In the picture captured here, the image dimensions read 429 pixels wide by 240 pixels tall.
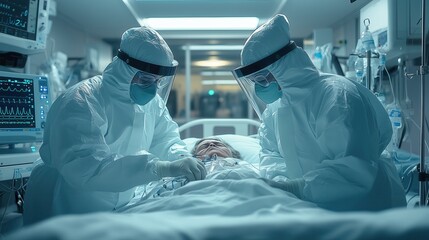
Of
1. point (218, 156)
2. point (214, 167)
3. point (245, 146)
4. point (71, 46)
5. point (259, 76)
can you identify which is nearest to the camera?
point (259, 76)

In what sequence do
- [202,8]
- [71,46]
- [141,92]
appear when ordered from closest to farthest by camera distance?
[141,92]
[202,8]
[71,46]

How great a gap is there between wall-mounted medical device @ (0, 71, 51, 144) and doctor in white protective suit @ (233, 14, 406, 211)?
141 cm

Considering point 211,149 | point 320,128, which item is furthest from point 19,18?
point 320,128

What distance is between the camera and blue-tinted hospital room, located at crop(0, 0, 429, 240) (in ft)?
2.54


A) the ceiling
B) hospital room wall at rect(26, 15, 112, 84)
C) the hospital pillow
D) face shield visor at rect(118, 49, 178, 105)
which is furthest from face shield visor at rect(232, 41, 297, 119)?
hospital room wall at rect(26, 15, 112, 84)

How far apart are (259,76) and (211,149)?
766 mm

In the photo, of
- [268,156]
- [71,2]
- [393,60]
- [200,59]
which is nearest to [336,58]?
[393,60]

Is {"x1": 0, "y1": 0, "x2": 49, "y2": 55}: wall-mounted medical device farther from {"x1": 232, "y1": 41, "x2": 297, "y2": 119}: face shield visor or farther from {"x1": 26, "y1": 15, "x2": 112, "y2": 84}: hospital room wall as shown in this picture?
{"x1": 232, "y1": 41, "x2": 297, "y2": 119}: face shield visor

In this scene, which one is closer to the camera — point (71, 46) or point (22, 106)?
point (22, 106)

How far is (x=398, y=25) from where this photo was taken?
8.18 ft

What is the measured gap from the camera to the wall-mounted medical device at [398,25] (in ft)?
8.00

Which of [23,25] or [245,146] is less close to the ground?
[23,25]

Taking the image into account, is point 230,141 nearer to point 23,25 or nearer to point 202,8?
point 202,8

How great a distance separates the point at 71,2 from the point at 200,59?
3546mm
